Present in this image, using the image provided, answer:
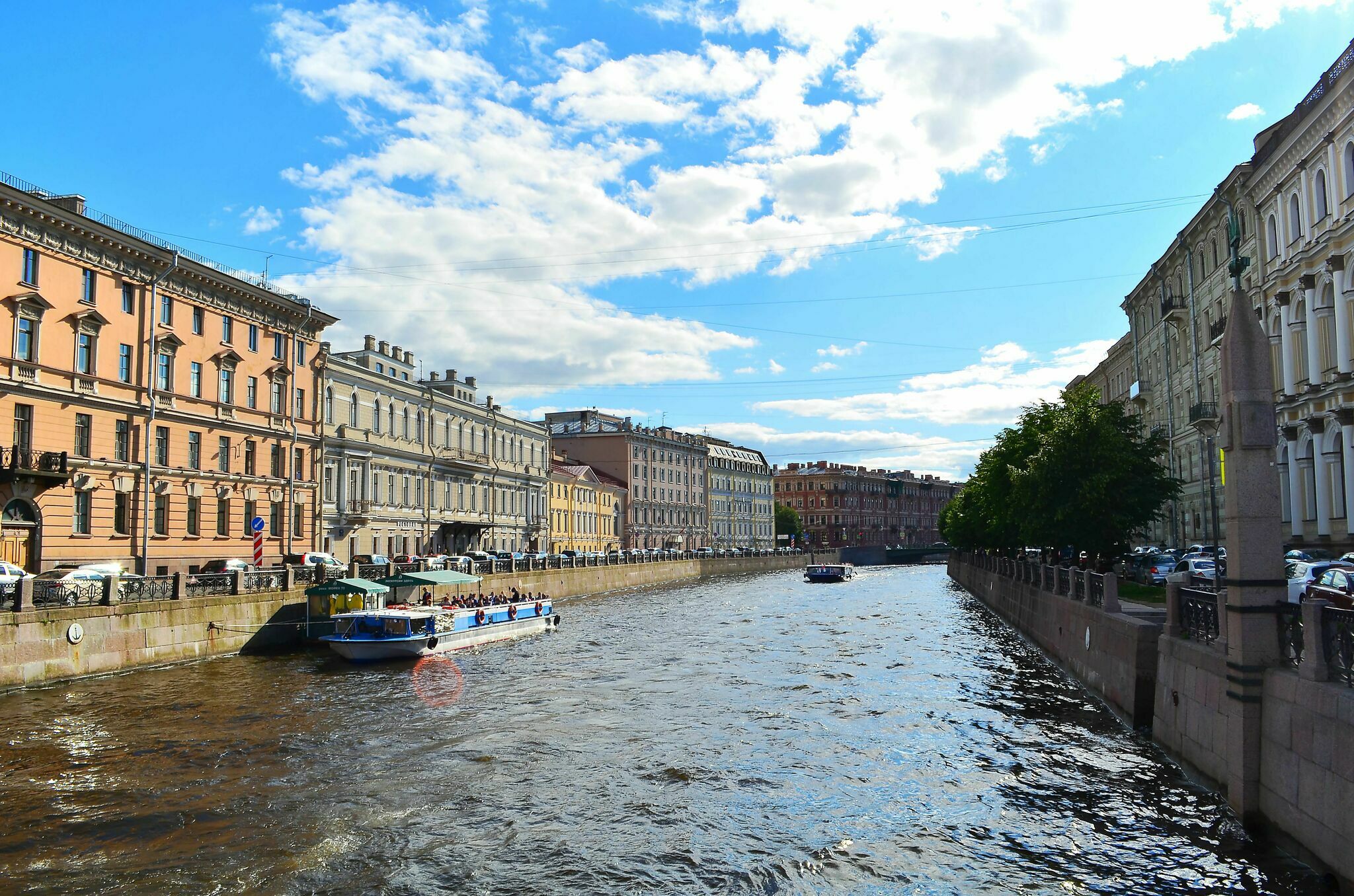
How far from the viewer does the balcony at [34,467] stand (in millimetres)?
33531

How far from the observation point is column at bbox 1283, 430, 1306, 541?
122 feet

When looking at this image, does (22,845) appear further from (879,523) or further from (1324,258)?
(879,523)

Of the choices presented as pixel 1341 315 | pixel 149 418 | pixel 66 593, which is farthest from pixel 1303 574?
pixel 149 418

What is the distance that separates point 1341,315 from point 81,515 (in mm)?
46000

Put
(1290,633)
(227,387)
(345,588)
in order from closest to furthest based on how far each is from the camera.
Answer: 1. (1290,633)
2. (345,588)
3. (227,387)

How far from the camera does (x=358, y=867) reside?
12320 mm

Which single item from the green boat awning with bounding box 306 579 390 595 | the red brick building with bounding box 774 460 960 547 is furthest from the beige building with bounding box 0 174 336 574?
the red brick building with bounding box 774 460 960 547

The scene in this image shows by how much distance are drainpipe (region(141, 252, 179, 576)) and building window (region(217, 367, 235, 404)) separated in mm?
4934

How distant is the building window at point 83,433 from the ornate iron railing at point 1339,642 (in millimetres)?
39771

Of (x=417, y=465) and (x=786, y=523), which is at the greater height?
(x=417, y=465)

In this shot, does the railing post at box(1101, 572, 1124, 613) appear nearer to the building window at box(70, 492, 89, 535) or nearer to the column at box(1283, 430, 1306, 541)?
the column at box(1283, 430, 1306, 541)

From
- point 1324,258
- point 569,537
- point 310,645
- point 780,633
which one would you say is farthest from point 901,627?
point 569,537

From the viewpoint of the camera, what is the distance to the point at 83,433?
37344mm

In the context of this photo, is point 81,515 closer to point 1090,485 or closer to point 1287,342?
point 1090,485
